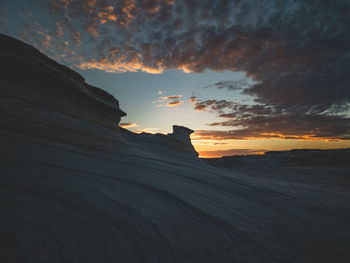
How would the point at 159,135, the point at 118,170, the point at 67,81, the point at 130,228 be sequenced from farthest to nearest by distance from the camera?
the point at 159,135 → the point at 67,81 → the point at 118,170 → the point at 130,228

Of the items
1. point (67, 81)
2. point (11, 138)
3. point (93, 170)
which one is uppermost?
point (67, 81)

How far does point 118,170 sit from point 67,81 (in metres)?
3.07

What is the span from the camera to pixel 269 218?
8.02 feet

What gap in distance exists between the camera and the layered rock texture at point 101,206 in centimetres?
144

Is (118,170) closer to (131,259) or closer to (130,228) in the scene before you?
(130,228)

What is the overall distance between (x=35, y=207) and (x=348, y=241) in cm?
398

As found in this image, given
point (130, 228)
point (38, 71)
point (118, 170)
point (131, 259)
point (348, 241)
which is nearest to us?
point (131, 259)

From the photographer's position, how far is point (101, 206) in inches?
80.6

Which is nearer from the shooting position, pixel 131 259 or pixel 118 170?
pixel 131 259

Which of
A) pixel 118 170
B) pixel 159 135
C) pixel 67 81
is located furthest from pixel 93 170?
pixel 159 135

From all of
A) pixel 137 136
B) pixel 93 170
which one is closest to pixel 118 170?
pixel 93 170

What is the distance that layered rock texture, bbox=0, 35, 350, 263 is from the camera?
4.72 feet

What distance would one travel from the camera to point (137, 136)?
998 cm

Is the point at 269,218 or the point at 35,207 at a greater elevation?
the point at 35,207
